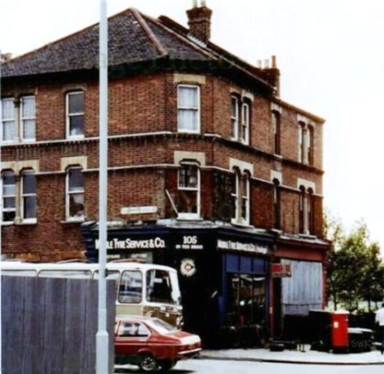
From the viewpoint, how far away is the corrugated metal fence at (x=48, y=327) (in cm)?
1928

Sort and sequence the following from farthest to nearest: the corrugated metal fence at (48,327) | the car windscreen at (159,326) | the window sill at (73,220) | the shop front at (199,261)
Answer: the window sill at (73,220), the shop front at (199,261), the car windscreen at (159,326), the corrugated metal fence at (48,327)

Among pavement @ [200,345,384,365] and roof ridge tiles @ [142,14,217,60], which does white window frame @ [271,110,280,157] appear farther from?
pavement @ [200,345,384,365]

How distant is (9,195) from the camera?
121 ft

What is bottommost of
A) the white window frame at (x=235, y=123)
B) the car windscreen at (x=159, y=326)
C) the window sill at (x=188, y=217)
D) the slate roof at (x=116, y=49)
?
the car windscreen at (x=159, y=326)

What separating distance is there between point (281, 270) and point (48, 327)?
17.9m

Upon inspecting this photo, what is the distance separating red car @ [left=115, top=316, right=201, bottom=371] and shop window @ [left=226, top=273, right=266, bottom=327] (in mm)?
9956

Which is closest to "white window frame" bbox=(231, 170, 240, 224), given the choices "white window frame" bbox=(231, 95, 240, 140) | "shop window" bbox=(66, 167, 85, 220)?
"white window frame" bbox=(231, 95, 240, 140)

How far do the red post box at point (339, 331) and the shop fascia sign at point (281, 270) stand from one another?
484 centimetres

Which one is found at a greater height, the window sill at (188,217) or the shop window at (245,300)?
the window sill at (188,217)

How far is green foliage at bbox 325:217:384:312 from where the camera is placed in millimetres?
61906

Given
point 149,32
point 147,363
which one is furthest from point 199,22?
point 147,363

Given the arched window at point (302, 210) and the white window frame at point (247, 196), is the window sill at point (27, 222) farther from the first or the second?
the arched window at point (302, 210)

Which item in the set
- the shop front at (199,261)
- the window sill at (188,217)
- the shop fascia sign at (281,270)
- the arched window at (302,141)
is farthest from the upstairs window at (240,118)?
the arched window at (302,141)

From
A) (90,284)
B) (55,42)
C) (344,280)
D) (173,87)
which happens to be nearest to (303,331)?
(173,87)
